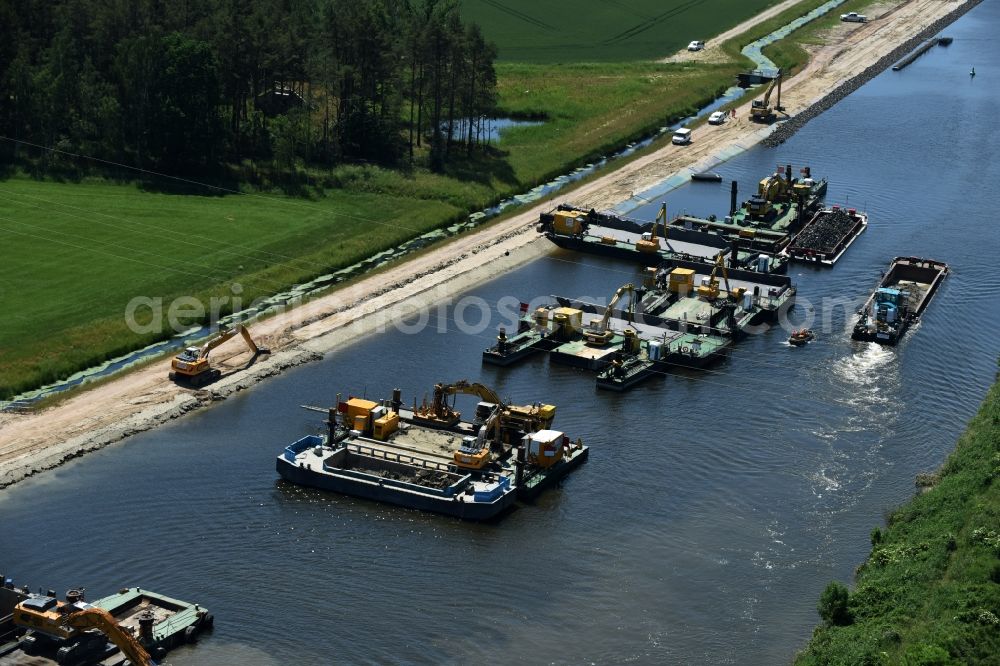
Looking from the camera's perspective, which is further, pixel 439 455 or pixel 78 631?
pixel 439 455

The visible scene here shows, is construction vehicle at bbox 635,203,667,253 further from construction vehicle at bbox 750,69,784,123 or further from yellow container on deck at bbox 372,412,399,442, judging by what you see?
construction vehicle at bbox 750,69,784,123

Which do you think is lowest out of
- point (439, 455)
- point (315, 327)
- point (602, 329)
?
point (439, 455)

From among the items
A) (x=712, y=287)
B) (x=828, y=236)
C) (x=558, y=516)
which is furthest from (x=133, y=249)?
(x=828, y=236)

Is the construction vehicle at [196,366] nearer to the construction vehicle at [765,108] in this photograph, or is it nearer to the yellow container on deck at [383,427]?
the yellow container on deck at [383,427]

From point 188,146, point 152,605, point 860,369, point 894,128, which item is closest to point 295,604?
point 152,605

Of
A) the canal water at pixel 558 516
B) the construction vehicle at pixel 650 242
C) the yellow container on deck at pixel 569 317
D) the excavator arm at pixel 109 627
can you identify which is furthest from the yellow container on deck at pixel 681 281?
the excavator arm at pixel 109 627

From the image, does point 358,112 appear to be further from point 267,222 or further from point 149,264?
point 149,264

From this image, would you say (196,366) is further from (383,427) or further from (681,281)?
(681,281)
